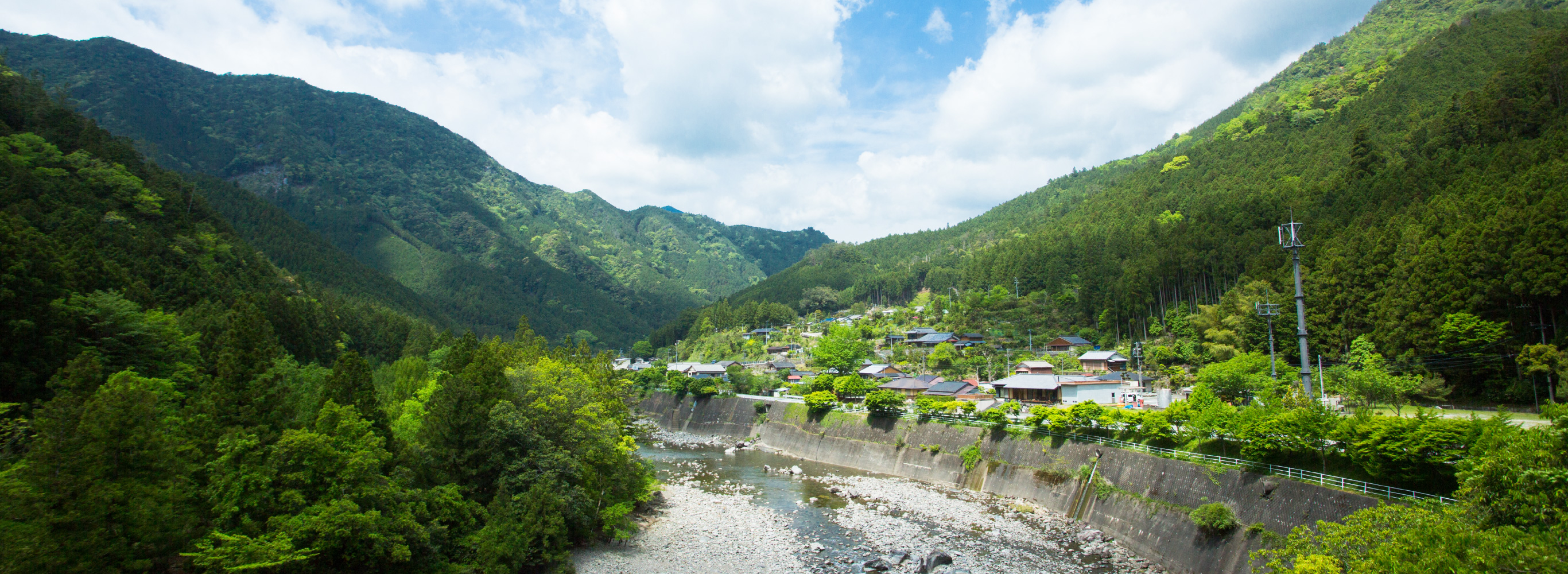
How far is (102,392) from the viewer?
1545 centimetres

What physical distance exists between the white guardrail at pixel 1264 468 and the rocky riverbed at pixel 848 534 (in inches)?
171

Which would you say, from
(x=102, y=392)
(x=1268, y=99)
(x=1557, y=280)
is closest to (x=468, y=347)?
(x=102, y=392)

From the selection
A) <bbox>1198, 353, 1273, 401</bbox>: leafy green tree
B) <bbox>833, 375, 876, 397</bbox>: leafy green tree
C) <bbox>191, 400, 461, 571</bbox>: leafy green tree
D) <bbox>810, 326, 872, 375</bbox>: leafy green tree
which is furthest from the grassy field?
<bbox>810, 326, 872, 375</bbox>: leafy green tree

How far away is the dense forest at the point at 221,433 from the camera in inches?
582

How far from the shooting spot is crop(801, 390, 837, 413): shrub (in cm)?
5472

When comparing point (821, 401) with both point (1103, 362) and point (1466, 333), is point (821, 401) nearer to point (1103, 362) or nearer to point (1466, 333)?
point (1103, 362)

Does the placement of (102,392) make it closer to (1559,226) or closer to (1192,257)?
(1559,226)

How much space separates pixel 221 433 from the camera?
18.7m

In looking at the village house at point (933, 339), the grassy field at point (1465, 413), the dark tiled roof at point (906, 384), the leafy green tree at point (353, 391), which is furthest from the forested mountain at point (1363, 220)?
the leafy green tree at point (353, 391)

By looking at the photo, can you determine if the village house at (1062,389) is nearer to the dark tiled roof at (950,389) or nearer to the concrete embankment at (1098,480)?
the dark tiled roof at (950,389)

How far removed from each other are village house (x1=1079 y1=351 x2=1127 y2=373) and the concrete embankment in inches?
895

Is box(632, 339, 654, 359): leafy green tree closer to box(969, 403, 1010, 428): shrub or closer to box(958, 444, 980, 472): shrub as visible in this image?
box(969, 403, 1010, 428): shrub

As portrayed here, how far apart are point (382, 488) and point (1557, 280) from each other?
43221 millimetres

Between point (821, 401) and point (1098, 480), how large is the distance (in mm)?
26924
